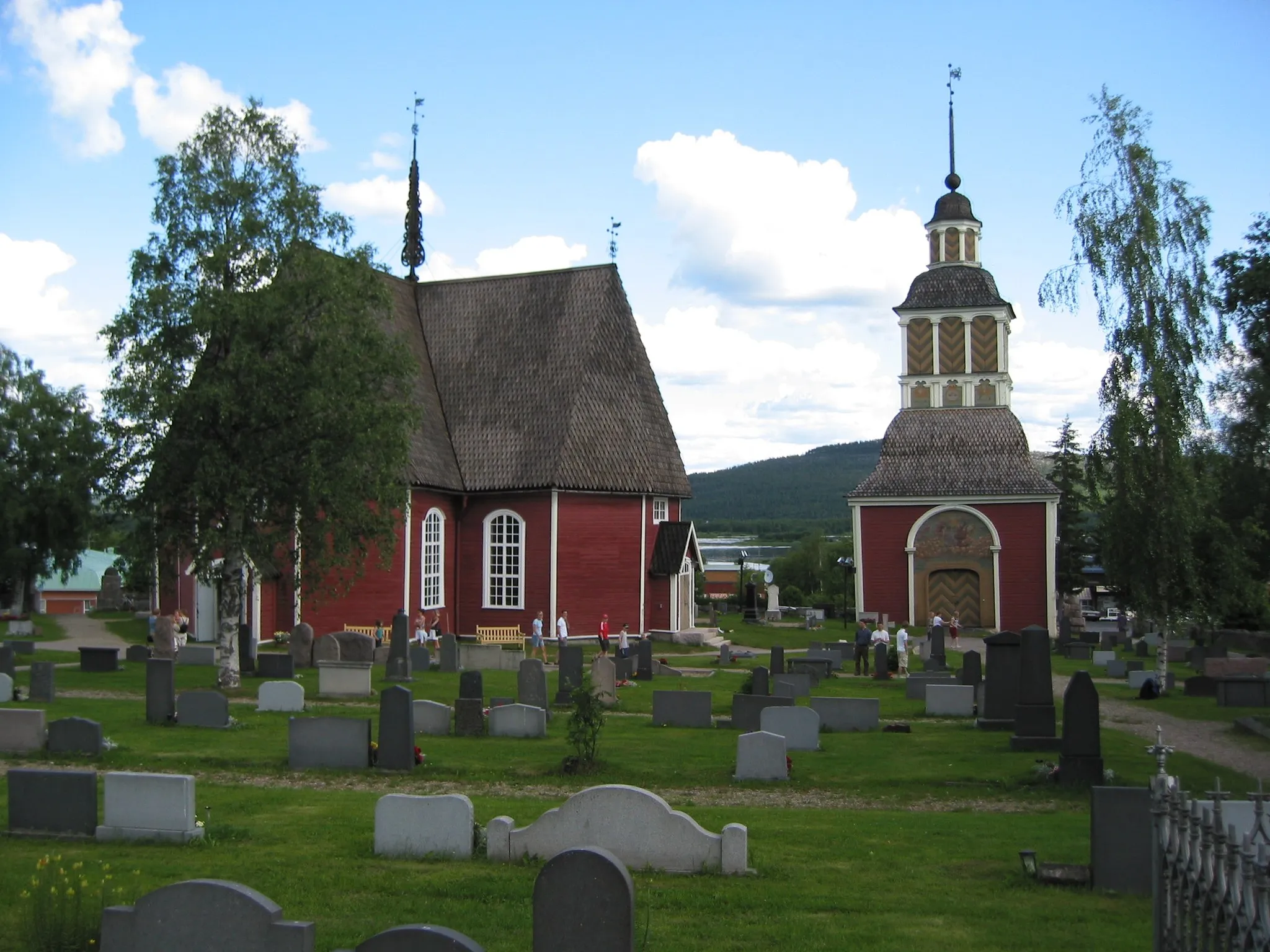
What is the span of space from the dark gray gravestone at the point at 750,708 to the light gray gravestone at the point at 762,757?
3801 millimetres

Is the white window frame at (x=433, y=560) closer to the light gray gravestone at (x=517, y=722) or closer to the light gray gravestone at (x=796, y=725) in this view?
the light gray gravestone at (x=517, y=722)

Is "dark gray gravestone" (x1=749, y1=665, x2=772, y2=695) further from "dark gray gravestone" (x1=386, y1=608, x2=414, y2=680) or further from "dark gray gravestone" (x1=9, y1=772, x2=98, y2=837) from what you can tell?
"dark gray gravestone" (x1=9, y1=772, x2=98, y2=837)

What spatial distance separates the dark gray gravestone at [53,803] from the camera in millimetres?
11141

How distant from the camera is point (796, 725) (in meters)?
16.9

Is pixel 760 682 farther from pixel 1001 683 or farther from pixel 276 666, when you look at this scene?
pixel 276 666

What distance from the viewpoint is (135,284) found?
23.3 meters

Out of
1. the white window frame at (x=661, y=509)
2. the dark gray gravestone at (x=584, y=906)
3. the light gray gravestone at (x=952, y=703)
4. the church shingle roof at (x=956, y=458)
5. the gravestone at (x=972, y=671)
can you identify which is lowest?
the light gray gravestone at (x=952, y=703)

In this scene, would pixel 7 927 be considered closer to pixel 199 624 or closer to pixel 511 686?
pixel 511 686

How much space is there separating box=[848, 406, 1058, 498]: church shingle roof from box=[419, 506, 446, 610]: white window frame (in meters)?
16.7

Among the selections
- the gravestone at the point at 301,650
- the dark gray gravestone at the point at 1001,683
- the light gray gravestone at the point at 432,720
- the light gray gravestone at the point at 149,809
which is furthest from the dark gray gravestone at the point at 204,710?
the dark gray gravestone at the point at 1001,683

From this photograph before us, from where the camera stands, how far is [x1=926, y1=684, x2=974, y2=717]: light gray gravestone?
21078 millimetres

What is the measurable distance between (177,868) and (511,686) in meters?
14.6

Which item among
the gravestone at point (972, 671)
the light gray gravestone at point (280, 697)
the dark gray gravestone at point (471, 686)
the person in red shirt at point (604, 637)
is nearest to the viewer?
the dark gray gravestone at point (471, 686)

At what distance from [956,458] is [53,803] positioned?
39646mm
